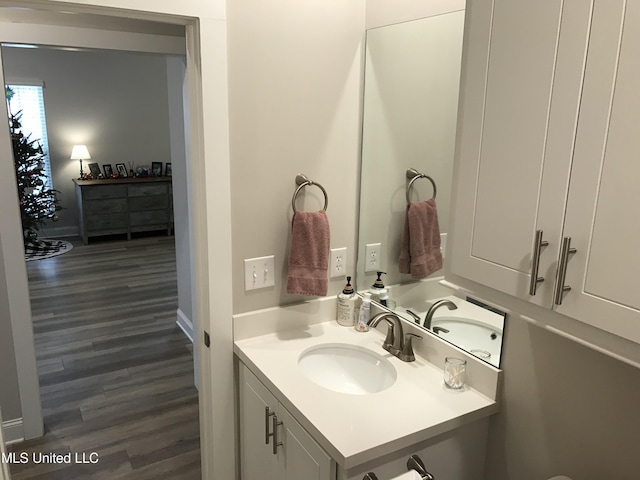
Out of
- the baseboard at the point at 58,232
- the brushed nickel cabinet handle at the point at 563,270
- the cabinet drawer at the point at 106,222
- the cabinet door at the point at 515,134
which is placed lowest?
the baseboard at the point at 58,232

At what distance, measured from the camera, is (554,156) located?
98 centimetres

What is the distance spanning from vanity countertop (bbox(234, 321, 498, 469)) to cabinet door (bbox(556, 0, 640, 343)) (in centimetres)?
62

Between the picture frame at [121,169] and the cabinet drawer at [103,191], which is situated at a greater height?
the picture frame at [121,169]

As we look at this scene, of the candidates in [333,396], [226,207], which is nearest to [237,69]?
[226,207]

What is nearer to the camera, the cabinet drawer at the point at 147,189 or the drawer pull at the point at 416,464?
the drawer pull at the point at 416,464

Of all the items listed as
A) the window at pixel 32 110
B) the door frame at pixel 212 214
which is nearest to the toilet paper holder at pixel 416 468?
the door frame at pixel 212 214

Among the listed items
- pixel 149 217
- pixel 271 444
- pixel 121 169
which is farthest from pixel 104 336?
pixel 121 169

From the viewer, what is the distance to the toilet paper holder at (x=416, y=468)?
1282 millimetres

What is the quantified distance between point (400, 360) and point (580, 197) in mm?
990

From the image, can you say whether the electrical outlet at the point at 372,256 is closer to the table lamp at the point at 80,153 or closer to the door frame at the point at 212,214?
the door frame at the point at 212,214

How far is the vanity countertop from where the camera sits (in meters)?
1.33

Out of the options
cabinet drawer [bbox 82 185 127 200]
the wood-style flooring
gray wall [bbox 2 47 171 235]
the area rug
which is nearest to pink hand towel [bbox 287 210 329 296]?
the wood-style flooring

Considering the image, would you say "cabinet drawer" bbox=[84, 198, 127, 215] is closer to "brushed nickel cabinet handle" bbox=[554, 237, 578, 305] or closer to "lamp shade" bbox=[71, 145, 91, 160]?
"lamp shade" bbox=[71, 145, 91, 160]

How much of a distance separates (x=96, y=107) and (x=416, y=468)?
23.2 feet
